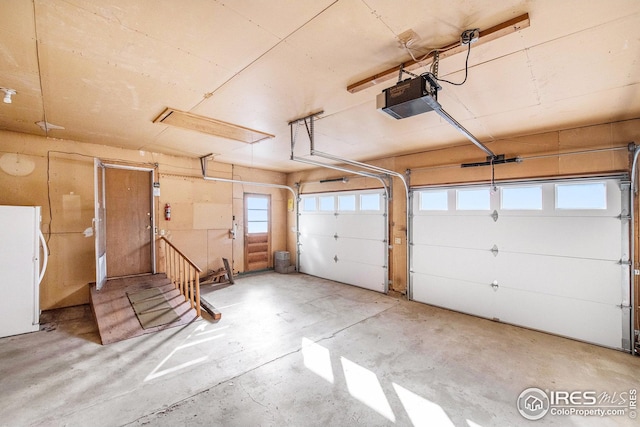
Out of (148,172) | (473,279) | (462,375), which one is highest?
(148,172)

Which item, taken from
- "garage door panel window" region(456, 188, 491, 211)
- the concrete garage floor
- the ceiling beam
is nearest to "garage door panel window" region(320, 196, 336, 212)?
"garage door panel window" region(456, 188, 491, 211)

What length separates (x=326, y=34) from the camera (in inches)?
71.3

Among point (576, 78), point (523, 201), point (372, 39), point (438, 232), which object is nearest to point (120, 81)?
point (372, 39)

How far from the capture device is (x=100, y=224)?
4.29m

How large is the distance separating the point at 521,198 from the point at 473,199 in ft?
2.12

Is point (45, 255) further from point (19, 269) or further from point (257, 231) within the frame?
point (257, 231)

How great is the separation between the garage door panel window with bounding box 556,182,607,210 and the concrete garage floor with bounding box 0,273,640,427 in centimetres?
180

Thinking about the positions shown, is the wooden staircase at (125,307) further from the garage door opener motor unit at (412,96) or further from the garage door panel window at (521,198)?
the garage door panel window at (521,198)

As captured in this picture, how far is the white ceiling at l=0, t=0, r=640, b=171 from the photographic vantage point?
1.60m

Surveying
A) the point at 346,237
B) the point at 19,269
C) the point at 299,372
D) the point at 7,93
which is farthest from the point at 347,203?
the point at 19,269

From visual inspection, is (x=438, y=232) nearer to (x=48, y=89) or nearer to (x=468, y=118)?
(x=468, y=118)

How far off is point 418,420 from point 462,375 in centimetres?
90

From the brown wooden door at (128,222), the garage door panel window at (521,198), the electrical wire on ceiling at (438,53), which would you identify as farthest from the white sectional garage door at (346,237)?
the brown wooden door at (128,222)

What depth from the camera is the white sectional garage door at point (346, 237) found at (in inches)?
225
